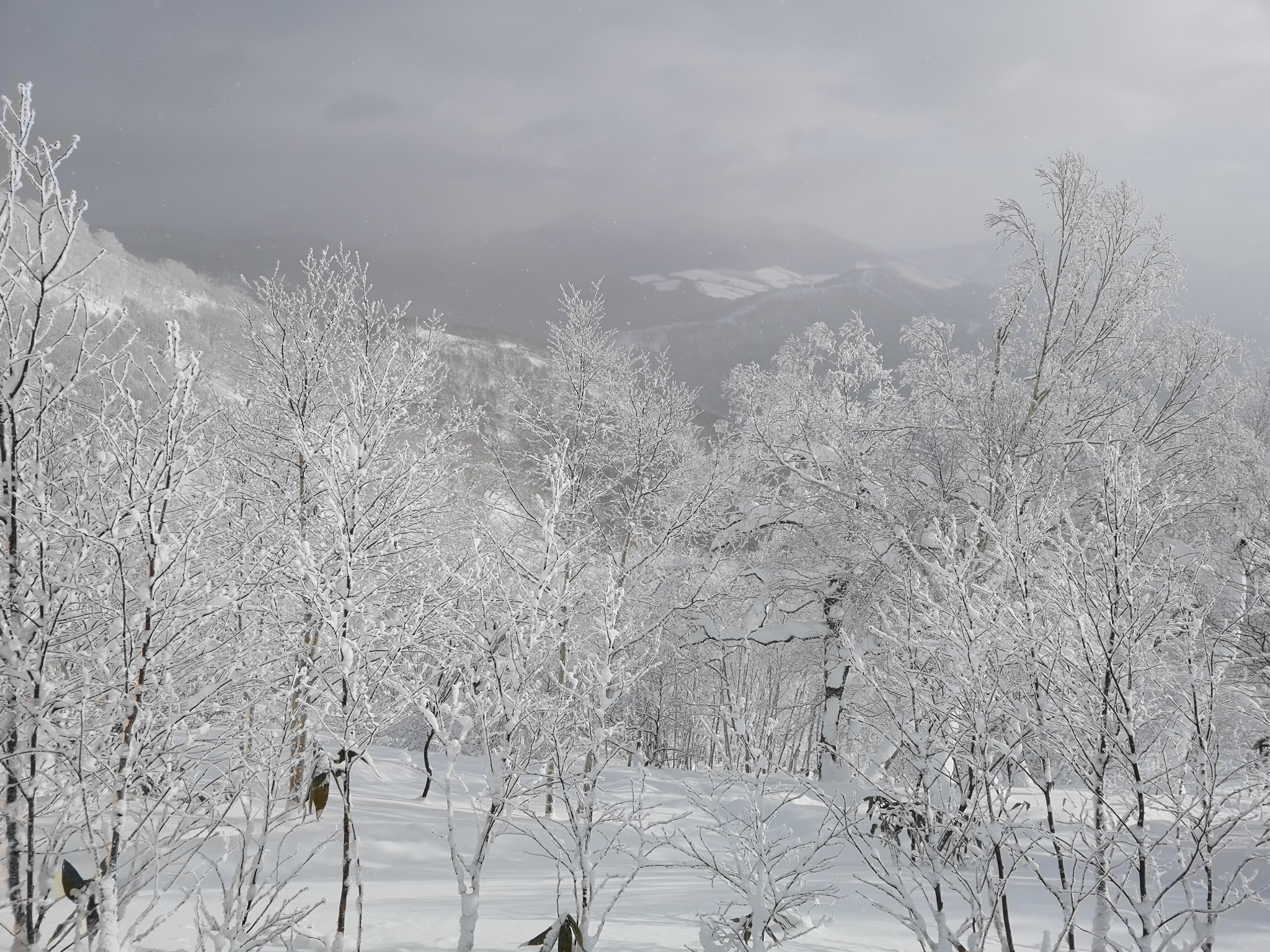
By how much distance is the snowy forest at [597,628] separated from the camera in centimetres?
357

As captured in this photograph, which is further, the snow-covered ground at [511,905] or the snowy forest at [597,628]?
the snow-covered ground at [511,905]

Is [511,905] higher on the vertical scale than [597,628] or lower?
lower

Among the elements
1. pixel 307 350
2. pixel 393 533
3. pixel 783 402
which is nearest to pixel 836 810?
pixel 393 533

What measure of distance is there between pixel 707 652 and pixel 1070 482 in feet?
50.8

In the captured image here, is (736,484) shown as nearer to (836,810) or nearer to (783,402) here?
(783,402)

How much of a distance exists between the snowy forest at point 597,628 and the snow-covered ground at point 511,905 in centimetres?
7

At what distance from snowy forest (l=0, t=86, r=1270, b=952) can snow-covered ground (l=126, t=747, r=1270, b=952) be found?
71mm

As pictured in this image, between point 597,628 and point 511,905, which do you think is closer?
point 597,628

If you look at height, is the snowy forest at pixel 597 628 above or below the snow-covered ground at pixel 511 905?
above

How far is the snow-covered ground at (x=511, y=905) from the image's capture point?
5258 millimetres

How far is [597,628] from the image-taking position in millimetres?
5922

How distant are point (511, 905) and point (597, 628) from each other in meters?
2.65

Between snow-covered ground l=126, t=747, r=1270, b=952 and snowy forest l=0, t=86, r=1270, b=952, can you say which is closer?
snowy forest l=0, t=86, r=1270, b=952

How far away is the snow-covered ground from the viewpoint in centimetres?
526
